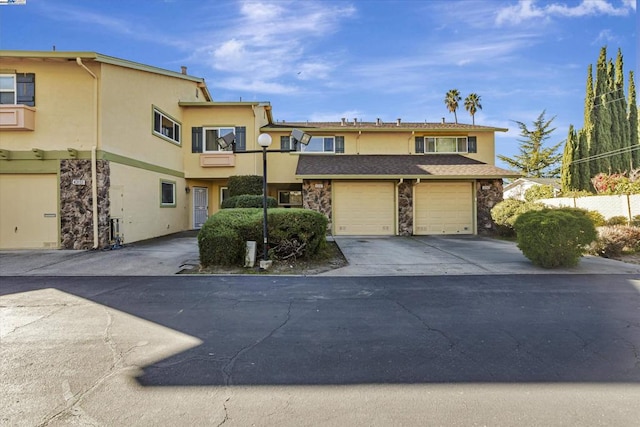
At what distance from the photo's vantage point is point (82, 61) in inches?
414

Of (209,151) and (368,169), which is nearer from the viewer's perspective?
(368,169)

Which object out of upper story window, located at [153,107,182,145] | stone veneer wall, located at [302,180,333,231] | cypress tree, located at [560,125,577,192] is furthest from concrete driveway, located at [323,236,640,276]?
cypress tree, located at [560,125,577,192]

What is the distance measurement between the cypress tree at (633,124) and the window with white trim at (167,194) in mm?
33821

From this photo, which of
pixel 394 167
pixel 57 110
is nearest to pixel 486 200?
pixel 394 167

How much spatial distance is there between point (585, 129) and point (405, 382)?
109 ft

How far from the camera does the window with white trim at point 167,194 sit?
46.6 ft

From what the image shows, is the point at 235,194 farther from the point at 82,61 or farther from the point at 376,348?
the point at 376,348

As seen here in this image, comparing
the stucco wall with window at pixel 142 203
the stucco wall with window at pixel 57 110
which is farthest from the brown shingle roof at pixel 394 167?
the stucco wall with window at pixel 57 110

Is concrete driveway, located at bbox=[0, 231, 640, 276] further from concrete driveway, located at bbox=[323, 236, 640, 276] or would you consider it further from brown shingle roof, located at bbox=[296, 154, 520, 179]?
brown shingle roof, located at bbox=[296, 154, 520, 179]

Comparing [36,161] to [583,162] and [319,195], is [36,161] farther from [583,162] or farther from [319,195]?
[583,162]

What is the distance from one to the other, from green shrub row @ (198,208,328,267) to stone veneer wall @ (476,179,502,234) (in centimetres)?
987

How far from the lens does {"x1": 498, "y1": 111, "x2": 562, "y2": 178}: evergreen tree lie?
37.1 meters

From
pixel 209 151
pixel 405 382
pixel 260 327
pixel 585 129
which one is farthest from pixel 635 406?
pixel 585 129

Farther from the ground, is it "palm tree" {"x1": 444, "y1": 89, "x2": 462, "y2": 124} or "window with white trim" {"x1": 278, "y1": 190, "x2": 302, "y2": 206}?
"palm tree" {"x1": 444, "y1": 89, "x2": 462, "y2": 124}
